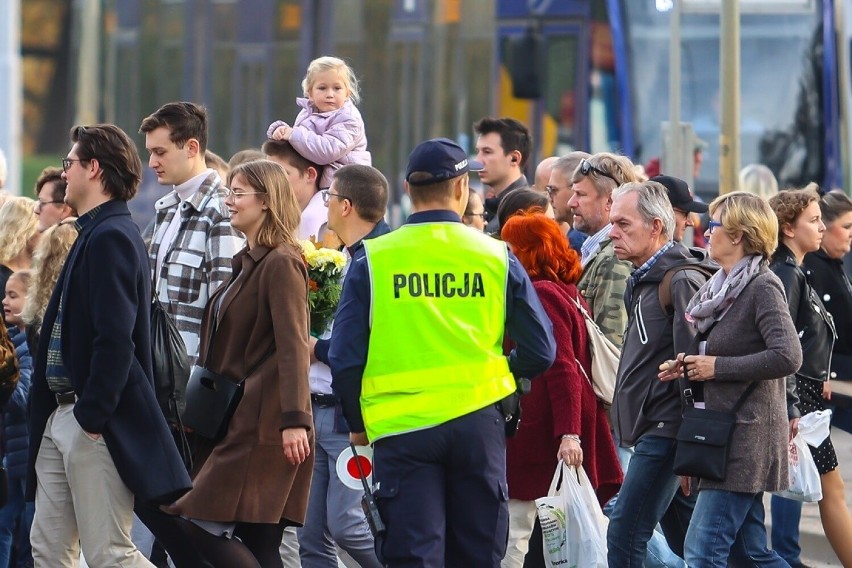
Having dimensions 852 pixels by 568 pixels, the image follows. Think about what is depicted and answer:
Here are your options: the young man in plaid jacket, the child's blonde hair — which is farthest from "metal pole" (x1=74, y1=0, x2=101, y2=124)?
the young man in plaid jacket

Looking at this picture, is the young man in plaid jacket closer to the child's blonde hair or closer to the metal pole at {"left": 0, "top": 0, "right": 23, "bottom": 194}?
the child's blonde hair

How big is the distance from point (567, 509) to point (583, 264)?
1.35 meters

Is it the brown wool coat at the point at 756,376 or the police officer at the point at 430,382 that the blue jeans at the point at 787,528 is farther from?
the police officer at the point at 430,382

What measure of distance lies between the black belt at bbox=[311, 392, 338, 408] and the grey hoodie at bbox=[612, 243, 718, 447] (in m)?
1.12

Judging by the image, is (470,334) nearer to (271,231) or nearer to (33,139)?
(271,231)

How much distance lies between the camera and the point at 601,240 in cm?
741

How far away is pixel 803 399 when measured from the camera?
7824 mm

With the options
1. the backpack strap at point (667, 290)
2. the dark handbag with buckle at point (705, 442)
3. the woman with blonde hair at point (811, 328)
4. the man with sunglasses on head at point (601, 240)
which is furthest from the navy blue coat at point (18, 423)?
the woman with blonde hair at point (811, 328)

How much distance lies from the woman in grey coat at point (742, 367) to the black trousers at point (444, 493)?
3.87 feet

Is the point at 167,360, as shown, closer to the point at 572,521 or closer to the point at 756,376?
the point at 572,521

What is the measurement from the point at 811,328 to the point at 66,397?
3549 millimetres

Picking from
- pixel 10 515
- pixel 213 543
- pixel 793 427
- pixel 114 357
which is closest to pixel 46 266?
pixel 10 515

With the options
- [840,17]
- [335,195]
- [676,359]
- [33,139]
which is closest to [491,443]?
[676,359]

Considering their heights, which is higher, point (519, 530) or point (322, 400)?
point (322, 400)
